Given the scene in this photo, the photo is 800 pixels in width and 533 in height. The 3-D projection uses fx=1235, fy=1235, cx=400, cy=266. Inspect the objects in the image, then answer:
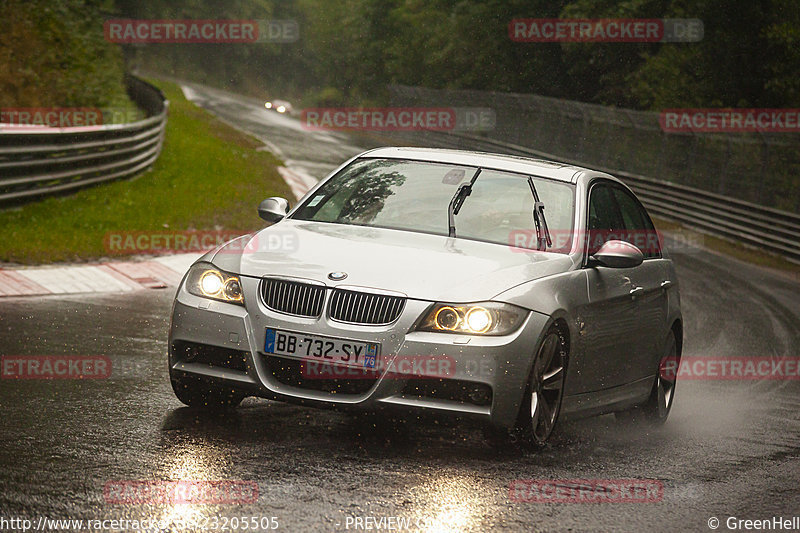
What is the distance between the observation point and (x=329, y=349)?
19.7ft

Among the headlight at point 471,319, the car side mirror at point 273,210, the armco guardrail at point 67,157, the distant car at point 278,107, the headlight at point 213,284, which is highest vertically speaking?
the headlight at point 471,319

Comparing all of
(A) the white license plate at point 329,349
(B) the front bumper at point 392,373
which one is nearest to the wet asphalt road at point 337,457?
(B) the front bumper at point 392,373

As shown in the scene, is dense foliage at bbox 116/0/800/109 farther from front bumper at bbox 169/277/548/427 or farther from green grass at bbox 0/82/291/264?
front bumper at bbox 169/277/548/427

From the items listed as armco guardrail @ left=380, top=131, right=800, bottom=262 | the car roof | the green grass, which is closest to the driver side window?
the car roof

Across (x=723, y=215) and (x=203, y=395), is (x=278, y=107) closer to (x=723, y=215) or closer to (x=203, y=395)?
(x=723, y=215)

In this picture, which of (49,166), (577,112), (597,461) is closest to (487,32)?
(577,112)

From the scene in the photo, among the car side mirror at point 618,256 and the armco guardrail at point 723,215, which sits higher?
the car side mirror at point 618,256

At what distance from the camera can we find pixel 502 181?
7.59 meters

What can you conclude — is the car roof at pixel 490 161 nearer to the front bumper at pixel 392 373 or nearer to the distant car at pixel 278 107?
the front bumper at pixel 392 373

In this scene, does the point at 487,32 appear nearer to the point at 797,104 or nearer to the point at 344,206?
the point at 797,104

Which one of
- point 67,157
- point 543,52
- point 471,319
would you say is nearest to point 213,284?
→ point 471,319

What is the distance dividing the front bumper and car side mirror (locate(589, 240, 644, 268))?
39.6 inches

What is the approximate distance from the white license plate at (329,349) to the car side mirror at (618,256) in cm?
179

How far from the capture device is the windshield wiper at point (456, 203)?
720 centimetres
